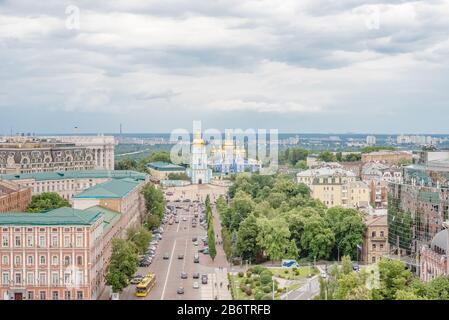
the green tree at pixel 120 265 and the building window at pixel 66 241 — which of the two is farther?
the green tree at pixel 120 265

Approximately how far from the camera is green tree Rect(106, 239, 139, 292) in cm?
1159

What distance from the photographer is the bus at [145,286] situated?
11782 millimetres

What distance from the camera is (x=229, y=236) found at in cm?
1641

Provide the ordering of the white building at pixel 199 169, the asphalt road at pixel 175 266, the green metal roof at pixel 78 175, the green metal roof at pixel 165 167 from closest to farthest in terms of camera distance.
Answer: the asphalt road at pixel 175 266 < the green metal roof at pixel 78 175 < the white building at pixel 199 169 < the green metal roof at pixel 165 167

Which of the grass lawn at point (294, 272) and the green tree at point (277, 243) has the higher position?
the green tree at point (277, 243)

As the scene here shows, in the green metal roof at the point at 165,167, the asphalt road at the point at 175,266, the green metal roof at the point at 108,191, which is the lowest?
the asphalt road at the point at 175,266

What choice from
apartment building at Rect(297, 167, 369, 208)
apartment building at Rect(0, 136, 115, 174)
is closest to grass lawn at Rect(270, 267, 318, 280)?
apartment building at Rect(297, 167, 369, 208)

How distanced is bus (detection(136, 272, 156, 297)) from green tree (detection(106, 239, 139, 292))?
255 mm

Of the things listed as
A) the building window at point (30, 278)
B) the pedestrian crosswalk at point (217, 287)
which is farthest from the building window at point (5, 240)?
the pedestrian crosswalk at point (217, 287)

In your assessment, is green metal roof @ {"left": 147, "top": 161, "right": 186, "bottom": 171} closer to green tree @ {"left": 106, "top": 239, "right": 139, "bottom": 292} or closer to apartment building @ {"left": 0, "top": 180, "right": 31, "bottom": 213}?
apartment building @ {"left": 0, "top": 180, "right": 31, "bottom": 213}

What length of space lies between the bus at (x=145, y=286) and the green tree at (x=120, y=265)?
25 centimetres

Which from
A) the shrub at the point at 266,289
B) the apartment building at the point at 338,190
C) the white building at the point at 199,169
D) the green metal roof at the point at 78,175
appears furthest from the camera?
the white building at the point at 199,169

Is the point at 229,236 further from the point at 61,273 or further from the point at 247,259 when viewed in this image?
the point at 61,273

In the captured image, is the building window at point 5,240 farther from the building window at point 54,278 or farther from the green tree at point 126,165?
the green tree at point 126,165
